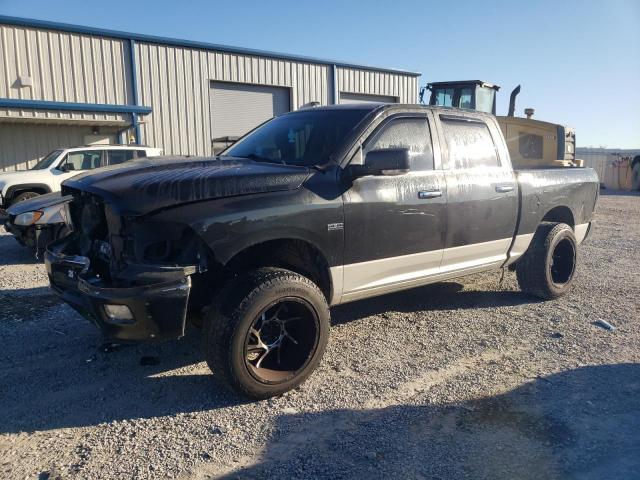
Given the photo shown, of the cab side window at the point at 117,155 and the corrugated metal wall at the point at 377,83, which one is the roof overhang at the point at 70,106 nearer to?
the cab side window at the point at 117,155

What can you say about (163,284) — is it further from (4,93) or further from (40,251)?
(4,93)

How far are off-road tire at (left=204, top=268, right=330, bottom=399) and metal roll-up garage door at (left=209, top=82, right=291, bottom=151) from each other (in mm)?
16132

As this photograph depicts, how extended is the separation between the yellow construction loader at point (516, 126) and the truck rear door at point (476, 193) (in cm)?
915

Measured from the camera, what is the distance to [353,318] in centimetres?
510

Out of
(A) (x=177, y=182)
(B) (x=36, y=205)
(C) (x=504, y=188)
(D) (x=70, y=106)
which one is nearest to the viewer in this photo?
(A) (x=177, y=182)

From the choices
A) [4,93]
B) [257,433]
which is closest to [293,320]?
[257,433]

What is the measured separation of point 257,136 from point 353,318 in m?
Answer: 2.00

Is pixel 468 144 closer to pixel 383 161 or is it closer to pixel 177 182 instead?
pixel 383 161

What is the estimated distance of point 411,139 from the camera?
443 cm

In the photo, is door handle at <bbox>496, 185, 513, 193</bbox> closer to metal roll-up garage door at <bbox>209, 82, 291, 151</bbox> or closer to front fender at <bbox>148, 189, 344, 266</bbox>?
front fender at <bbox>148, 189, 344, 266</bbox>

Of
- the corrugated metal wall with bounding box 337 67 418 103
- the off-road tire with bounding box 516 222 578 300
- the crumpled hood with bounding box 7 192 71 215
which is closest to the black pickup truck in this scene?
the off-road tire with bounding box 516 222 578 300

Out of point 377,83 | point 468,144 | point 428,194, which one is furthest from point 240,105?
point 428,194

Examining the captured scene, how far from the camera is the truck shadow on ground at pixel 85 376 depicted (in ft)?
10.8

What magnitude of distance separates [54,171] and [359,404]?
10532 millimetres
